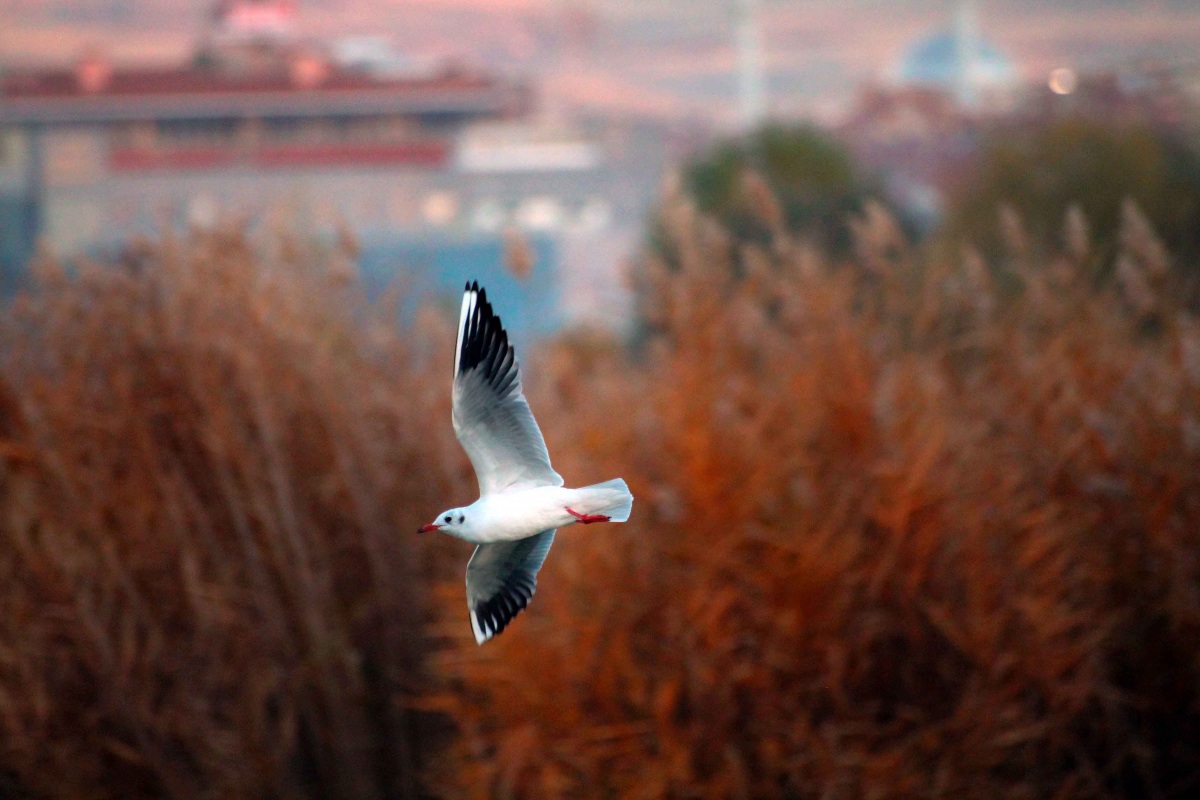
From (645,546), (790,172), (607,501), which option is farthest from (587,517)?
(790,172)

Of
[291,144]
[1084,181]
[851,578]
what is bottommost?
[851,578]

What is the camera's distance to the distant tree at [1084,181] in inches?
777

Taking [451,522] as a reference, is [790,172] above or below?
above

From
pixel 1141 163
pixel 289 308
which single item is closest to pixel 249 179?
pixel 1141 163

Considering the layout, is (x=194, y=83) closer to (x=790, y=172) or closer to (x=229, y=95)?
(x=229, y=95)

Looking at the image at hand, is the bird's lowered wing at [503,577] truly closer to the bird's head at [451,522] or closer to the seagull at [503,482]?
the seagull at [503,482]

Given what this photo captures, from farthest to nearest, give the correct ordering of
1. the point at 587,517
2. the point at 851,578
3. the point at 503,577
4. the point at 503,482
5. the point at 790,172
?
1. the point at 790,172
2. the point at 851,578
3. the point at 503,577
4. the point at 503,482
5. the point at 587,517

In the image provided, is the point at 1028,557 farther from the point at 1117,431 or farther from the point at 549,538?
the point at 549,538

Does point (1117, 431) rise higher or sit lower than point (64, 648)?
higher

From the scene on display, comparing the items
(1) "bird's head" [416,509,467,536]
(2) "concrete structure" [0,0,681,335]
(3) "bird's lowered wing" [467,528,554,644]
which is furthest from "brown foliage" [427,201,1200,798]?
(2) "concrete structure" [0,0,681,335]

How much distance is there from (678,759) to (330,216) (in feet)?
7.11

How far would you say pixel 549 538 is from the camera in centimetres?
175

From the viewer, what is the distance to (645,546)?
15.3 ft

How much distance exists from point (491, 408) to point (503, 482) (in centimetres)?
12
